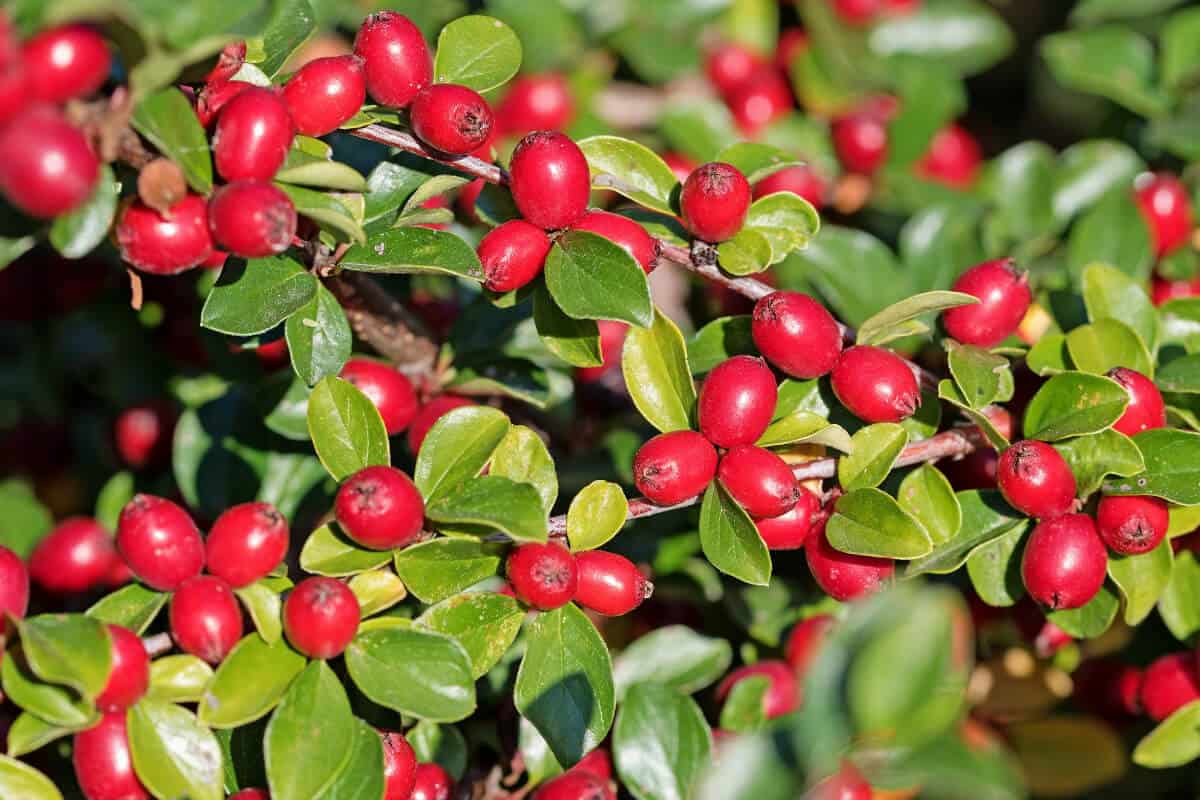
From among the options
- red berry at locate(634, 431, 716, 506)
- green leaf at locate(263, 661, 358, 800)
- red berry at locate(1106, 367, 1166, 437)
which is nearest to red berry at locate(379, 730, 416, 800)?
green leaf at locate(263, 661, 358, 800)

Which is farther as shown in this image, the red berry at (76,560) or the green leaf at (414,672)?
the red berry at (76,560)

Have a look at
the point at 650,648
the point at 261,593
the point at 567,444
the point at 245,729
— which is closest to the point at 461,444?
the point at 261,593

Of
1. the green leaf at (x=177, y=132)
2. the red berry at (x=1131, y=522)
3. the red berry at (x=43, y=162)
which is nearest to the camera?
the red berry at (x=43, y=162)

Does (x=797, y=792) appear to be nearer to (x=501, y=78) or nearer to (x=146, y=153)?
(x=146, y=153)

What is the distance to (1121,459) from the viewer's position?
165 centimetres

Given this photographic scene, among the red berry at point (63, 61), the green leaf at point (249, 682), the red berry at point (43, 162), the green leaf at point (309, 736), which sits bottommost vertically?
the green leaf at point (309, 736)

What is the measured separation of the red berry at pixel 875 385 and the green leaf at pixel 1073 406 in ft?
0.59

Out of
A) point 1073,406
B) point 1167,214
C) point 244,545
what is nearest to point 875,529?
point 1073,406

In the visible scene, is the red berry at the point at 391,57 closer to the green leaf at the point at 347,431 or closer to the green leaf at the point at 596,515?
the green leaf at the point at 347,431

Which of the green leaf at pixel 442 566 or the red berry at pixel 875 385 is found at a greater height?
the red berry at pixel 875 385

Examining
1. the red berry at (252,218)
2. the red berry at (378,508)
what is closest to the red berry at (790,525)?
the red berry at (378,508)

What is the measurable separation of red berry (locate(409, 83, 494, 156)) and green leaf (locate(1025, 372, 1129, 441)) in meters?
0.85

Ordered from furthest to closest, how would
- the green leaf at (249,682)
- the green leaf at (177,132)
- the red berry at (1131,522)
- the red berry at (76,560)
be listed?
1. the red berry at (76,560)
2. the red berry at (1131,522)
3. the green leaf at (249,682)
4. the green leaf at (177,132)

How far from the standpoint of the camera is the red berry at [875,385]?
5.47ft
